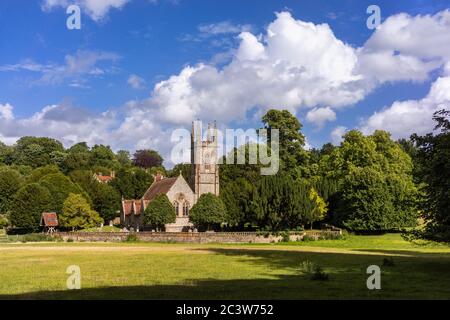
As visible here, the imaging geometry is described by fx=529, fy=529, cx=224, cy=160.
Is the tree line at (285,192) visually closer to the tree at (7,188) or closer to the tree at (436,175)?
the tree at (7,188)

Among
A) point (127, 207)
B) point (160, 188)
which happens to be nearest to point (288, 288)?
point (160, 188)

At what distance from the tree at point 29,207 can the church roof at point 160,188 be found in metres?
14.4

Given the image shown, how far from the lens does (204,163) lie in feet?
262

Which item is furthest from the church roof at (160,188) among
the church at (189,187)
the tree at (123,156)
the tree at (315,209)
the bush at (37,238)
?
the tree at (123,156)

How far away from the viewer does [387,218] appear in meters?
60.4

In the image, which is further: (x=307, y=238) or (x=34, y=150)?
(x=34, y=150)

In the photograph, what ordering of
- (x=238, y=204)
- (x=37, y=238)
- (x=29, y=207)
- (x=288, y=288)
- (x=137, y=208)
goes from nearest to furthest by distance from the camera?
1. (x=288, y=288)
2. (x=37, y=238)
3. (x=238, y=204)
4. (x=29, y=207)
5. (x=137, y=208)

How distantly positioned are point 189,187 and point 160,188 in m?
4.59

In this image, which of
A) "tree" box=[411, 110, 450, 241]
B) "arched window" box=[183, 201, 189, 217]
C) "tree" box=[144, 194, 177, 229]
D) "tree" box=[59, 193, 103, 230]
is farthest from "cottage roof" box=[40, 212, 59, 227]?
"tree" box=[411, 110, 450, 241]

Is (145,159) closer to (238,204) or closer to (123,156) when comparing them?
(123,156)

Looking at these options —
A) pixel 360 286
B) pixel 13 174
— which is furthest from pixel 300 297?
pixel 13 174
